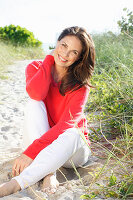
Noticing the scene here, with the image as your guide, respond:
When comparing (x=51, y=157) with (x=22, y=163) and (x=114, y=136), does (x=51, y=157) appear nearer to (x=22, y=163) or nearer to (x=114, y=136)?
(x=22, y=163)

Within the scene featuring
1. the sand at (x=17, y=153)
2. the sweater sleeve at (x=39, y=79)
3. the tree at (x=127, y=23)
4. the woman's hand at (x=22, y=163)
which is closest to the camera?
the sand at (x=17, y=153)

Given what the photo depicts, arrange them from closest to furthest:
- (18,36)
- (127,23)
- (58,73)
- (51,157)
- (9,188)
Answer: (9,188) → (51,157) → (58,73) → (127,23) → (18,36)

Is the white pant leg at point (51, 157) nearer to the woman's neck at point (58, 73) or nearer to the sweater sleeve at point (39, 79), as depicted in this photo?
the sweater sleeve at point (39, 79)

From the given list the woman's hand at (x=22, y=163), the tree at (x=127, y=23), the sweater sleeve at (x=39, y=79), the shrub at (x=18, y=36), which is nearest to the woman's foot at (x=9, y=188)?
the woman's hand at (x=22, y=163)

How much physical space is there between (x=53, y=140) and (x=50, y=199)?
1.39 ft

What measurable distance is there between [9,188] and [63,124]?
581mm

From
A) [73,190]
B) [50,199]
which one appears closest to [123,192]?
[73,190]

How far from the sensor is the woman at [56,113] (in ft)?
5.01

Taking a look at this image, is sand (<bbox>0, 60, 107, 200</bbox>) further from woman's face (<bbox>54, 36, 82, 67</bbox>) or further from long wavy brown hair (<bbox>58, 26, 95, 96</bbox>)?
woman's face (<bbox>54, 36, 82, 67</bbox>)

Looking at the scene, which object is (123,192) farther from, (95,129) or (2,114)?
(2,114)

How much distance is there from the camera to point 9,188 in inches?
56.1

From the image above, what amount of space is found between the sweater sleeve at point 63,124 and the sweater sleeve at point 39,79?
0.82 ft

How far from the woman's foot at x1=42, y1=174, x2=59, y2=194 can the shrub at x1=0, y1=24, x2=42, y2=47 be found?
14.4 m


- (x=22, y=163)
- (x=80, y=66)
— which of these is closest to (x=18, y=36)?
(x=80, y=66)
